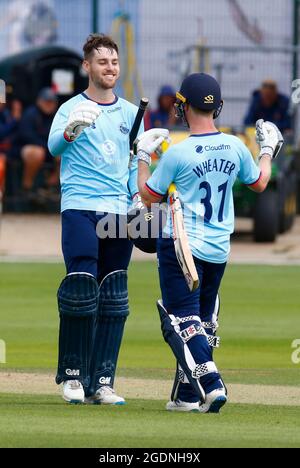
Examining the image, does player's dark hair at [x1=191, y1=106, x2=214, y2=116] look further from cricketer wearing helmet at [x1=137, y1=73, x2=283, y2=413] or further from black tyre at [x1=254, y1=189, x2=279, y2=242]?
black tyre at [x1=254, y1=189, x2=279, y2=242]

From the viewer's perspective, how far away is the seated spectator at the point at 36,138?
2164cm

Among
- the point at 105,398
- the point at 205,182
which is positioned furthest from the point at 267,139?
the point at 105,398

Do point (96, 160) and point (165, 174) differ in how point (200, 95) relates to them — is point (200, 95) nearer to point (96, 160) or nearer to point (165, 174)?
point (165, 174)

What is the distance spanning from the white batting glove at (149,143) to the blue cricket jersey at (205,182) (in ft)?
0.73

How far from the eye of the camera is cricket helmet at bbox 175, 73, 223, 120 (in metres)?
7.93

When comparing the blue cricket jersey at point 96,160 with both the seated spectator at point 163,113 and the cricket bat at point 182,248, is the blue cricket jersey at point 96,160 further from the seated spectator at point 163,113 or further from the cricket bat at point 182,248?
the seated spectator at point 163,113

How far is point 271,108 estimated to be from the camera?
2061 cm

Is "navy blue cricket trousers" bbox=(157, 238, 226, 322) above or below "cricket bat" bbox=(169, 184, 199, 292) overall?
below

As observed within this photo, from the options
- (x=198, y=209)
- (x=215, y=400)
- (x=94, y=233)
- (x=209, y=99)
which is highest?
(x=209, y=99)

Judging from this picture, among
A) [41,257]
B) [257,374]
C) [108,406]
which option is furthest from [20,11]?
[108,406]

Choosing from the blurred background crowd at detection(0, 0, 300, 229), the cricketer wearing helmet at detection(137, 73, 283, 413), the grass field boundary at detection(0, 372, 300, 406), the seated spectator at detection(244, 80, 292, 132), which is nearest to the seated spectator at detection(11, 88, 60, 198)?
the blurred background crowd at detection(0, 0, 300, 229)

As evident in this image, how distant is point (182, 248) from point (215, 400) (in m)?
0.84

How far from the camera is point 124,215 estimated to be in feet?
27.8
